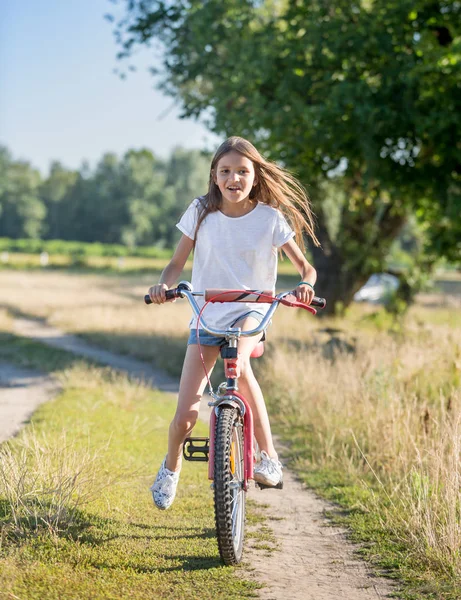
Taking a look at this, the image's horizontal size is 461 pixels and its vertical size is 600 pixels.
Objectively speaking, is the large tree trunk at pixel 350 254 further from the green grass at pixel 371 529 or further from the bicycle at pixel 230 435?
the bicycle at pixel 230 435

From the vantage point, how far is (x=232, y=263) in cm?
452

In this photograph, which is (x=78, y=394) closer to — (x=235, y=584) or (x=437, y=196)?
(x=235, y=584)

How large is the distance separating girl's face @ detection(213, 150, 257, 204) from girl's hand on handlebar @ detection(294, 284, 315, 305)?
2.08 feet

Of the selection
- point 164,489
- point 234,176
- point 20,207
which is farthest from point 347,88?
point 20,207

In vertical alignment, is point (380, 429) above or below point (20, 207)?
below

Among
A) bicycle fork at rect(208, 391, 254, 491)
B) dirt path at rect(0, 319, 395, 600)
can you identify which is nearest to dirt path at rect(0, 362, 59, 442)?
dirt path at rect(0, 319, 395, 600)

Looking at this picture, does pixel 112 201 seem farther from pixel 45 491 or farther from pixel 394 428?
pixel 45 491

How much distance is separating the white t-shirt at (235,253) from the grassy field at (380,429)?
1.48 metres

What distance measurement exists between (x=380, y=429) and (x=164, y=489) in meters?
2.60

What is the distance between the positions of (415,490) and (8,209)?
9099cm

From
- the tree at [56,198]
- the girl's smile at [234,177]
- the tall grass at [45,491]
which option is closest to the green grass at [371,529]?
the tall grass at [45,491]

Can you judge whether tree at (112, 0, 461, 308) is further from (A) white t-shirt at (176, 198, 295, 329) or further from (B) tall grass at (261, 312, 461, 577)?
(A) white t-shirt at (176, 198, 295, 329)

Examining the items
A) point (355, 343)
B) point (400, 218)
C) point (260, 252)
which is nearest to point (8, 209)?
point (400, 218)

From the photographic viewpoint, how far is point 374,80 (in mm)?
14039
